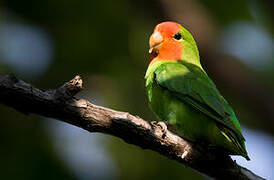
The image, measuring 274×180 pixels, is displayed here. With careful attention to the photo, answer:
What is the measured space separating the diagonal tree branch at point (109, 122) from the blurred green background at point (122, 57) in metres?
1.97

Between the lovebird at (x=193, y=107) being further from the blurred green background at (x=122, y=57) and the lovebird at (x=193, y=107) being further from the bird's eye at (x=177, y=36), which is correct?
the blurred green background at (x=122, y=57)

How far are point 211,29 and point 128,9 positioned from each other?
1.27 meters

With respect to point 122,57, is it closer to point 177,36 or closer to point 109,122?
point 177,36

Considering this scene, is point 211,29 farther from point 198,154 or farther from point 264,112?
point 198,154

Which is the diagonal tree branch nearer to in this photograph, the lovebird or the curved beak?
the lovebird

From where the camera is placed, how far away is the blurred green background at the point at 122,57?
5770 millimetres

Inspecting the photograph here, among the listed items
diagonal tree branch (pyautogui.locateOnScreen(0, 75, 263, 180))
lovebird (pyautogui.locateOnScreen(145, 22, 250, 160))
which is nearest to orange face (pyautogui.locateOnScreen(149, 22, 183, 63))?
lovebird (pyautogui.locateOnScreen(145, 22, 250, 160))

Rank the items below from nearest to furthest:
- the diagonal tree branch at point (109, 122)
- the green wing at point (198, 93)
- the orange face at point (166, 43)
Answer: the diagonal tree branch at point (109, 122), the green wing at point (198, 93), the orange face at point (166, 43)

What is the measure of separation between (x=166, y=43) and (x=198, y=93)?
37.1 inches

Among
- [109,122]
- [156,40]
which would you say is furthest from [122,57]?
[109,122]

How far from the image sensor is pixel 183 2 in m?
6.75

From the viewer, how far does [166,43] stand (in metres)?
4.82

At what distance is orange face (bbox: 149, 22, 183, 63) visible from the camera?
4797 millimetres

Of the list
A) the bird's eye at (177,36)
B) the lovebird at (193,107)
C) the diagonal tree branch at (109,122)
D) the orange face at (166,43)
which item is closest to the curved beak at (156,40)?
the orange face at (166,43)
